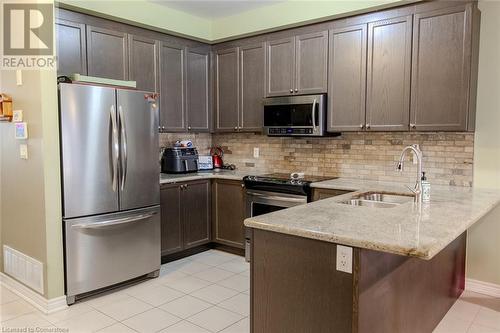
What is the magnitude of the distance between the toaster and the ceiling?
149cm

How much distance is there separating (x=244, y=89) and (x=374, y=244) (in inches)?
124

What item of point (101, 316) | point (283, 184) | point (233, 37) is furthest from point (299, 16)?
point (101, 316)

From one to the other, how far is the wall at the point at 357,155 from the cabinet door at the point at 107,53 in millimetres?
1632

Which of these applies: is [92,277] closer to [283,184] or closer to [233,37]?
[283,184]

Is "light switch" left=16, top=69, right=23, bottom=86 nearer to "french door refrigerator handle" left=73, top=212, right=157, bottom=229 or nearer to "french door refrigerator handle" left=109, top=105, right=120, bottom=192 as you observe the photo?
"french door refrigerator handle" left=109, top=105, right=120, bottom=192

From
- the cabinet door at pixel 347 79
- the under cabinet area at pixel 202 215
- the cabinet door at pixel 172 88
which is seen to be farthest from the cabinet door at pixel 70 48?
the cabinet door at pixel 347 79

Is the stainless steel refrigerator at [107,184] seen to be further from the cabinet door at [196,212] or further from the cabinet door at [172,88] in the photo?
the cabinet door at [172,88]

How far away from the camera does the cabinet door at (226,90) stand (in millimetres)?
4559

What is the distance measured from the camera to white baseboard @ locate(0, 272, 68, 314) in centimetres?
296

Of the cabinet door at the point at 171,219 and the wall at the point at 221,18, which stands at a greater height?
the wall at the point at 221,18

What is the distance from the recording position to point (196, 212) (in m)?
4.30

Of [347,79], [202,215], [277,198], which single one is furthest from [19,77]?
[347,79]

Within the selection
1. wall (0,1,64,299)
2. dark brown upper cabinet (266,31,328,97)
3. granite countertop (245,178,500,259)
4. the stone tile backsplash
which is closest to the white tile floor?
wall (0,1,64,299)

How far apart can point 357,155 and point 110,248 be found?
245 centimetres
